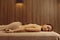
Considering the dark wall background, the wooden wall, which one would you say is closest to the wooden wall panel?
the dark wall background

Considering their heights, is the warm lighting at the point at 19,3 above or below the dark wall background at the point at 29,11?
above

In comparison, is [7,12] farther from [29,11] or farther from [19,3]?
[29,11]

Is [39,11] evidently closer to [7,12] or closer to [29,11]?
[29,11]

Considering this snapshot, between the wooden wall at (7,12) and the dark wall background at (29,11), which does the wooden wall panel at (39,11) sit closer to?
the dark wall background at (29,11)

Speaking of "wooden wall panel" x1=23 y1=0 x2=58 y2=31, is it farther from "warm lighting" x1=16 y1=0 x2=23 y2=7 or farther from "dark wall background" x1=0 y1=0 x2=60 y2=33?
"warm lighting" x1=16 y1=0 x2=23 y2=7

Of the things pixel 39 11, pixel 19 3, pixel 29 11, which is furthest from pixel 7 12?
pixel 39 11

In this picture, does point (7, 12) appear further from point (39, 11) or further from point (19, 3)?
point (39, 11)

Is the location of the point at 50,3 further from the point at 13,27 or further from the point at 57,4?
the point at 13,27

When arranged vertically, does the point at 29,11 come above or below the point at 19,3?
below

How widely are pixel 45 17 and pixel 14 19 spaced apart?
1174 mm

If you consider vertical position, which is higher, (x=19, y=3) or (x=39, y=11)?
(x=19, y=3)

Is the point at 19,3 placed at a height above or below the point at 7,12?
above

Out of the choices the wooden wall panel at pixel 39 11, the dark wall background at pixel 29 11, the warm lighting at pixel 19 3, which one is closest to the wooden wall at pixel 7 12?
the dark wall background at pixel 29 11

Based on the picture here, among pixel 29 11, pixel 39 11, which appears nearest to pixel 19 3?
pixel 29 11
